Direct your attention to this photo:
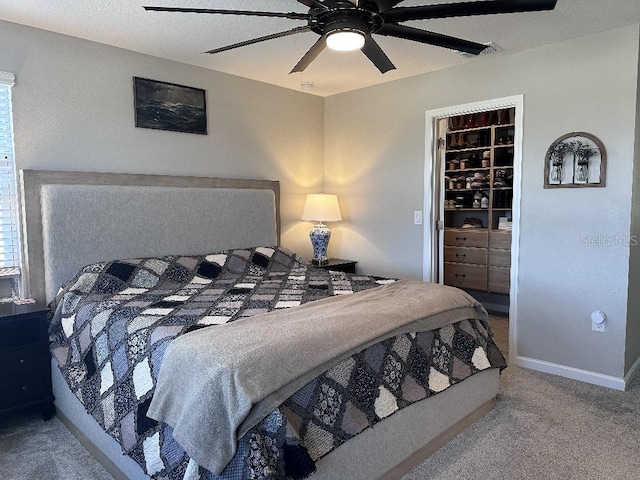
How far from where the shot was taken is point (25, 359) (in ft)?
8.43

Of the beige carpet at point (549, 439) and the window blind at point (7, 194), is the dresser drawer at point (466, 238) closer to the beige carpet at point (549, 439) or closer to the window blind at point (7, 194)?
the beige carpet at point (549, 439)

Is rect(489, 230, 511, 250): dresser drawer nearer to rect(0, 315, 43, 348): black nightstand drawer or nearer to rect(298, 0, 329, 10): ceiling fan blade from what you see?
rect(298, 0, 329, 10): ceiling fan blade

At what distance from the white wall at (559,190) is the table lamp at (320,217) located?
60 centimetres

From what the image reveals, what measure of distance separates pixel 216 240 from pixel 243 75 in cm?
150

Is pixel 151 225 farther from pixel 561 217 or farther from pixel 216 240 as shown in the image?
pixel 561 217

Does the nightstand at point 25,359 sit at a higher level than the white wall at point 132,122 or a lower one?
lower

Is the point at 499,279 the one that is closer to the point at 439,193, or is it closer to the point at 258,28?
the point at 439,193

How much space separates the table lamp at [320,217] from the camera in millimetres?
4344

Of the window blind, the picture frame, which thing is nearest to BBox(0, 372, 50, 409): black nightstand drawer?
the window blind

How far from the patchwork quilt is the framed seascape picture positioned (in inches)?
43.2

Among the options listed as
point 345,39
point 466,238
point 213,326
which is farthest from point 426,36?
point 466,238

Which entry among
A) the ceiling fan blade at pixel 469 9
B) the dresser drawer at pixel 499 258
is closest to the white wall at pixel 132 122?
the dresser drawer at pixel 499 258

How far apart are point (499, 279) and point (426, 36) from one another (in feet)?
11.5

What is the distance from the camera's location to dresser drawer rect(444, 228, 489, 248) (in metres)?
5.07
